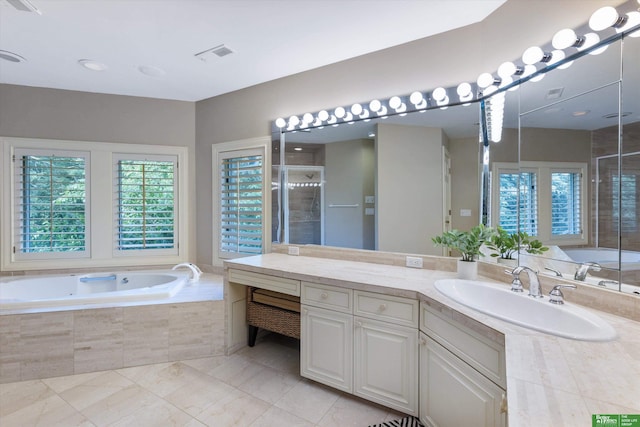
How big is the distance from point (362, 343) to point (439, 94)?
1749mm

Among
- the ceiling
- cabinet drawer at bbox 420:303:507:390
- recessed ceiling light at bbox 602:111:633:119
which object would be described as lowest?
cabinet drawer at bbox 420:303:507:390

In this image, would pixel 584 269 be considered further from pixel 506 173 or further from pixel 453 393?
pixel 453 393

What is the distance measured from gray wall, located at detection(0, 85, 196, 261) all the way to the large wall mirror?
1.28 metres

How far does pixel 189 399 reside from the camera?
6.24ft

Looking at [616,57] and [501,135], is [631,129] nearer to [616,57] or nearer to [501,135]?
[616,57]

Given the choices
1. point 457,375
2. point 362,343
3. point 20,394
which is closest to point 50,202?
point 20,394

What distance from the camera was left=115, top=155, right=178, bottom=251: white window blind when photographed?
123 inches

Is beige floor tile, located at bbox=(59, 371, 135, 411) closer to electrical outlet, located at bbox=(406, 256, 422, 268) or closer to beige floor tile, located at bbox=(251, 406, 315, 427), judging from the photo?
beige floor tile, located at bbox=(251, 406, 315, 427)

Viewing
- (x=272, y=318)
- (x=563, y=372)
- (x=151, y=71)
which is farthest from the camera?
(x=151, y=71)

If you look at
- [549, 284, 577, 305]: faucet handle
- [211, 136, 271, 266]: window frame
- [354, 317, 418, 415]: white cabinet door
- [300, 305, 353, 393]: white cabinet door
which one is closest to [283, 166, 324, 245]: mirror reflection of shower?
[211, 136, 271, 266]: window frame

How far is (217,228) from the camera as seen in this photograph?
316 cm

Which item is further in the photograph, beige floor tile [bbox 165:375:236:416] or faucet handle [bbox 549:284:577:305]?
beige floor tile [bbox 165:375:236:416]

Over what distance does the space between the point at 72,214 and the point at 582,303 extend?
161 inches

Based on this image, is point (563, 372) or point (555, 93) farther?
point (555, 93)
